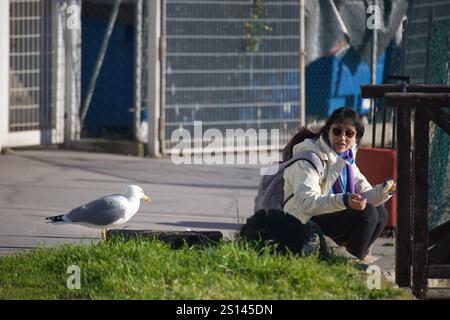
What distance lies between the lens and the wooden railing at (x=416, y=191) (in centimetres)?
784

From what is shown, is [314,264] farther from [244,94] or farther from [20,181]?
[244,94]

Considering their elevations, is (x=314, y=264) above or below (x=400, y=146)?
below

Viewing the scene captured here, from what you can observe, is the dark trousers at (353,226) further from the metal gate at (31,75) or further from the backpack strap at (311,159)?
the metal gate at (31,75)

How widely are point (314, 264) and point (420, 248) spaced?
778 mm

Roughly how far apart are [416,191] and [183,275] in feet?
5.68

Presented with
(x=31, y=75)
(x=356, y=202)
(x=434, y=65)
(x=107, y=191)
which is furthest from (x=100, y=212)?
(x=31, y=75)

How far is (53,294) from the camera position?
761 centimetres

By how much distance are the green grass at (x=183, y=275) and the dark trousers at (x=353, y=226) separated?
274 millimetres

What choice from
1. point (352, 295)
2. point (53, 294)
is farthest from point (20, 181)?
point (352, 295)

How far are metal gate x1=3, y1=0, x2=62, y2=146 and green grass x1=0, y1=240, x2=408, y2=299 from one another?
6.49m

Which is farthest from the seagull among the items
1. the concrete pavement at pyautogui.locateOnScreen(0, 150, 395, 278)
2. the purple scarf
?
the purple scarf

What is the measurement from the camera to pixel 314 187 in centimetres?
812

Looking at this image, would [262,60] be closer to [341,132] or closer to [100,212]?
[100,212]

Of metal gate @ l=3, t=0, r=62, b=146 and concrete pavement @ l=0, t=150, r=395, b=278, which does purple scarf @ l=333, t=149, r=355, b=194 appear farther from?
metal gate @ l=3, t=0, r=62, b=146
